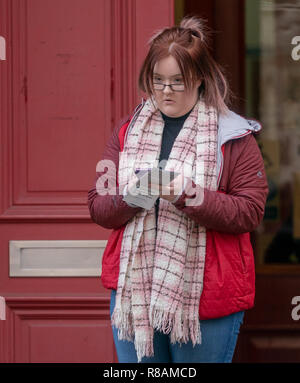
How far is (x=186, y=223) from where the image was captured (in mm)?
2453

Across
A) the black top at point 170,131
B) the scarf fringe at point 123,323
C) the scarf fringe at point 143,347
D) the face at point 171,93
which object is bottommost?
the scarf fringe at point 143,347

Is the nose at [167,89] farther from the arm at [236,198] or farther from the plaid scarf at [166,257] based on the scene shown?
the arm at [236,198]

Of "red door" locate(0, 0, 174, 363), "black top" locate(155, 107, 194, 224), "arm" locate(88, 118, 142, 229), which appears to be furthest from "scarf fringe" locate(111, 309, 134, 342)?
"red door" locate(0, 0, 174, 363)

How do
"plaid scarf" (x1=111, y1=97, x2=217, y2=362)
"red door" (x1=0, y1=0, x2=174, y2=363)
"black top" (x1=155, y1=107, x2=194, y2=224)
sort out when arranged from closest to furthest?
"plaid scarf" (x1=111, y1=97, x2=217, y2=362) → "black top" (x1=155, y1=107, x2=194, y2=224) → "red door" (x1=0, y1=0, x2=174, y2=363)

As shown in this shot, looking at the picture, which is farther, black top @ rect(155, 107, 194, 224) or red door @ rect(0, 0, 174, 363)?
red door @ rect(0, 0, 174, 363)

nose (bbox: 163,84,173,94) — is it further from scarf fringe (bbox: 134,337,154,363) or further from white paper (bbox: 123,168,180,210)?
scarf fringe (bbox: 134,337,154,363)

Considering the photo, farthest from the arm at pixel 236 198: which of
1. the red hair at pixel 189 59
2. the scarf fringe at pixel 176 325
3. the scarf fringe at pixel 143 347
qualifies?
the scarf fringe at pixel 143 347

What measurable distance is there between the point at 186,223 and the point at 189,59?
0.56 m

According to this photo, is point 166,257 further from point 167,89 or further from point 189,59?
point 189,59

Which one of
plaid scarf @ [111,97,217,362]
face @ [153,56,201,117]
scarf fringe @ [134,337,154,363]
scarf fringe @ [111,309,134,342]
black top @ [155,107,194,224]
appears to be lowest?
scarf fringe @ [134,337,154,363]

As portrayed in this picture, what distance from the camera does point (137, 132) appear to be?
2.55 metres

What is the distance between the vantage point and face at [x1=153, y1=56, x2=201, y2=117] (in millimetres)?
2436

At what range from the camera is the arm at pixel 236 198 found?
234 centimetres

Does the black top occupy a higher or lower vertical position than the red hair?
lower
